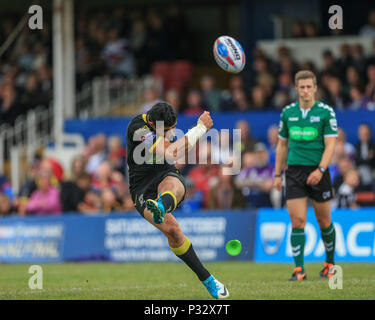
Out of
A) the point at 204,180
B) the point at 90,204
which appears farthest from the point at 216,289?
the point at 90,204

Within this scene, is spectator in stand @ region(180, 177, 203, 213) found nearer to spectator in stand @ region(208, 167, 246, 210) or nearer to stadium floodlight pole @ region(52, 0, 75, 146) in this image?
spectator in stand @ region(208, 167, 246, 210)

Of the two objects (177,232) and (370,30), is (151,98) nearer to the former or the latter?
(370,30)

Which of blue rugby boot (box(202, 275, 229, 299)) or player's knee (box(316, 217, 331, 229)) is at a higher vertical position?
player's knee (box(316, 217, 331, 229))

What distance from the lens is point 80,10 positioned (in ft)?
97.0

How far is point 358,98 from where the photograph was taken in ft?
63.5

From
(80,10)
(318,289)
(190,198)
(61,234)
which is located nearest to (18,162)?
(61,234)

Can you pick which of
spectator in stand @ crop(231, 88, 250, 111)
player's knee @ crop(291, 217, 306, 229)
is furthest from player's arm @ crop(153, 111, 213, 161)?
spectator in stand @ crop(231, 88, 250, 111)

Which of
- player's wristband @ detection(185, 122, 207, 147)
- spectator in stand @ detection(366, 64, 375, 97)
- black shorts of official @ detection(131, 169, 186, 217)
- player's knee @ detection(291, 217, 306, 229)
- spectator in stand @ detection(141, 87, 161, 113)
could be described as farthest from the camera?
spectator in stand @ detection(141, 87, 161, 113)

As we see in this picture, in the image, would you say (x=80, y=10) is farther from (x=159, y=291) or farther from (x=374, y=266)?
(x=159, y=291)

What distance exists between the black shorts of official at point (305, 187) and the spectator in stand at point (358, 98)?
7.35m

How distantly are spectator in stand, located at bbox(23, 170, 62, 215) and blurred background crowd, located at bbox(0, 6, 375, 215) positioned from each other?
0.07 feet

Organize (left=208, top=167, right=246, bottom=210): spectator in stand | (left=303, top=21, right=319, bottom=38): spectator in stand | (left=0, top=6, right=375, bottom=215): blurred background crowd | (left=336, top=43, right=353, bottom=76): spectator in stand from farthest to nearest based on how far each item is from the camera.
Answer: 1. (left=303, top=21, right=319, bottom=38): spectator in stand
2. (left=336, top=43, right=353, bottom=76): spectator in stand
3. (left=208, top=167, right=246, bottom=210): spectator in stand
4. (left=0, top=6, right=375, bottom=215): blurred background crowd

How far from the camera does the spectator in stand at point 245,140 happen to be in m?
18.8

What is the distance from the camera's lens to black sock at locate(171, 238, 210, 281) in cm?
1007
